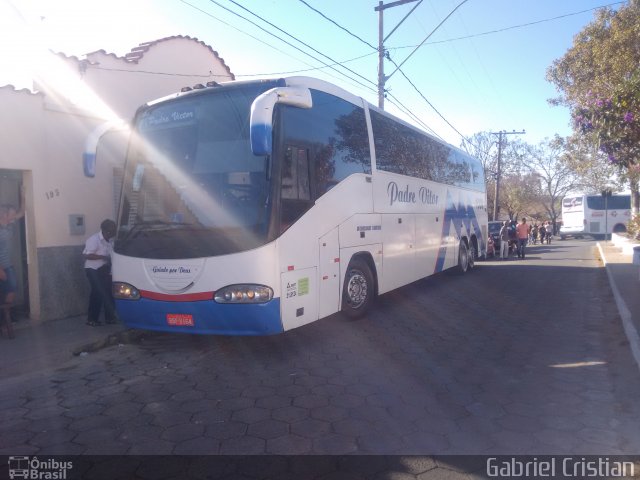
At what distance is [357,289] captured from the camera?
8.14 m

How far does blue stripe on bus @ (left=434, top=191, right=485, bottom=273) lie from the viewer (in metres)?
12.6

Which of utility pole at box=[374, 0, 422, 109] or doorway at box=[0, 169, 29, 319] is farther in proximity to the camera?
utility pole at box=[374, 0, 422, 109]

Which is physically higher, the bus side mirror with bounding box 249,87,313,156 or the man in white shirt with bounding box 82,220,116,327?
the bus side mirror with bounding box 249,87,313,156

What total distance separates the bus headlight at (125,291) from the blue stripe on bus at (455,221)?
7648mm

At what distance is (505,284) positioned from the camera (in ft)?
42.9

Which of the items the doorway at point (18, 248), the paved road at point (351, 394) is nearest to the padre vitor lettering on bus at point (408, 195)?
the paved road at point (351, 394)

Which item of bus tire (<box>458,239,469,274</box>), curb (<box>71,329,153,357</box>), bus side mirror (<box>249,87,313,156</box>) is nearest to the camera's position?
bus side mirror (<box>249,87,313,156</box>)

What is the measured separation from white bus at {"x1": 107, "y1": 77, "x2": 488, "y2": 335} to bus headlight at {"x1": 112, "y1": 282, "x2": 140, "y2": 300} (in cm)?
1

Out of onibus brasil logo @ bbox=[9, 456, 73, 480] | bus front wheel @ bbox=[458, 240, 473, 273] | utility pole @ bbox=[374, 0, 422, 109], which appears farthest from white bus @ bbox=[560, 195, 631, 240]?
onibus brasil logo @ bbox=[9, 456, 73, 480]

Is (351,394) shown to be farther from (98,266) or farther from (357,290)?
(98,266)

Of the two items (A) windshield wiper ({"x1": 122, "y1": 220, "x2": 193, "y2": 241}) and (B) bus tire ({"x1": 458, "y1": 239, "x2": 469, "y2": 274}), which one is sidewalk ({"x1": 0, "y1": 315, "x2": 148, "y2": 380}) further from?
(B) bus tire ({"x1": 458, "y1": 239, "x2": 469, "y2": 274})

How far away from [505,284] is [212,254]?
932cm

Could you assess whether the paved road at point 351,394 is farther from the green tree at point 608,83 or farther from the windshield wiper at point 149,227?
the green tree at point 608,83

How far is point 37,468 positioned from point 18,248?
5.81 metres
